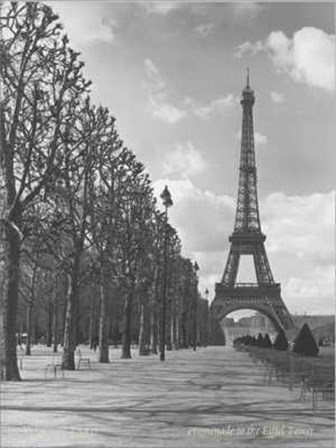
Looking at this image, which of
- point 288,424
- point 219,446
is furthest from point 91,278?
point 219,446

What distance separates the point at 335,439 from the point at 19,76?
597 inches

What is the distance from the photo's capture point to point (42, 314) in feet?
308

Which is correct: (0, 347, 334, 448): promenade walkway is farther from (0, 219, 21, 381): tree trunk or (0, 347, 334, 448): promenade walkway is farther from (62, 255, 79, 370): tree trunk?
(62, 255, 79, 370): tree trunk

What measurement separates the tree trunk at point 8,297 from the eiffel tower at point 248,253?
8405 cm

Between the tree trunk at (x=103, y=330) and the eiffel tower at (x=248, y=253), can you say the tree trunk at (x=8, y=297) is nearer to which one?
the tree trunk at (x=103, y=330)

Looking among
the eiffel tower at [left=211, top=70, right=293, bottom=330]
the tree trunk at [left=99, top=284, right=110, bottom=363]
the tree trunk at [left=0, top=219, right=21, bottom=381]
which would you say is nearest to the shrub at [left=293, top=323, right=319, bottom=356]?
the tree trunk at [left=99, top=284, right=110, bottom=363]

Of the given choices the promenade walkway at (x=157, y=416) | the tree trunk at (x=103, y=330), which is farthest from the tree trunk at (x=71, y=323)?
the promenade walkway at (x=157, y=416)

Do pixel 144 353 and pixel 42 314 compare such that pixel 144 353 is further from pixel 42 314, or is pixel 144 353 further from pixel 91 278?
pixel 42 314

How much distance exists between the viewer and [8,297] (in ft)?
75.8

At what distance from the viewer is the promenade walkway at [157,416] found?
38.3 ft

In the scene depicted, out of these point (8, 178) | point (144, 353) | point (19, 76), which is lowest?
point (144, 353)

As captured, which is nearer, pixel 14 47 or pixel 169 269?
pixel 14 47

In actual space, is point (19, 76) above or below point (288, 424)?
above

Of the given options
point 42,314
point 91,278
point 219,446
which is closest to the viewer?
point 219,446
